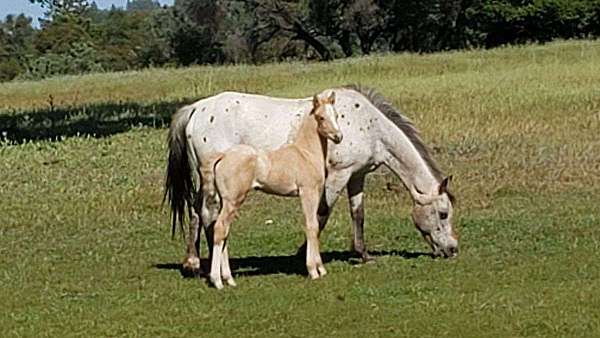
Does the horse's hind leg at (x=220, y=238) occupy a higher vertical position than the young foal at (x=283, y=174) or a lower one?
lower

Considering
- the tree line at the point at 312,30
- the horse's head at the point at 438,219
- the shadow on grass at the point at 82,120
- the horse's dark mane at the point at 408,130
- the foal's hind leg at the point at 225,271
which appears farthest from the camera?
the tree line at the point at 312,30

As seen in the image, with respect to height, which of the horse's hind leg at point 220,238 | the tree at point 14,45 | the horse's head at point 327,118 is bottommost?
the tree at point 14,45

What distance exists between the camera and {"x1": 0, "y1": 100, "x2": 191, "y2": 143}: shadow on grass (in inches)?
953

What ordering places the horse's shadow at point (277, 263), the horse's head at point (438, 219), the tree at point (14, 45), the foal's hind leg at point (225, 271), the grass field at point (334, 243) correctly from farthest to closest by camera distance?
the tree at point (14, 45)
the horse's head at point (438, 219)
the horse's shadow at point (277, 263)
the foal's hind leg at point (225, 271)
the grass field at point (334, 243)

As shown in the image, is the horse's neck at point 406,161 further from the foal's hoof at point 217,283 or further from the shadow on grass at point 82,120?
the shadow on grass at point 82,120

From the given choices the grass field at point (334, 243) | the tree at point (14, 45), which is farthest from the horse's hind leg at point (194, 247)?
the tree at point (14, 45)

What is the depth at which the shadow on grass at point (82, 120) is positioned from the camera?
24.2m

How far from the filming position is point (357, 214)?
11352 millimetres

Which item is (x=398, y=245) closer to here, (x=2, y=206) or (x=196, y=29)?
(x=2, y=206)

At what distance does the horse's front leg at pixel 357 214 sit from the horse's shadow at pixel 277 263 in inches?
3.9

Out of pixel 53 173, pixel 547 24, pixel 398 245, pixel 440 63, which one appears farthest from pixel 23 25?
pixel 398 245

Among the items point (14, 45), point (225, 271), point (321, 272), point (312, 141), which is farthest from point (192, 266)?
point (14, 45)

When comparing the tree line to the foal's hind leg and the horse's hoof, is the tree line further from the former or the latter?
the foal's hind leg

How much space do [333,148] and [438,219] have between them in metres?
1.30
